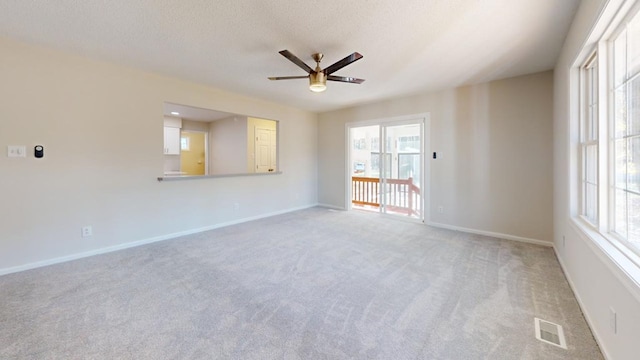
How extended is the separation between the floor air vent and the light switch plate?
493cm

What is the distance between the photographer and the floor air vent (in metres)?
1.57

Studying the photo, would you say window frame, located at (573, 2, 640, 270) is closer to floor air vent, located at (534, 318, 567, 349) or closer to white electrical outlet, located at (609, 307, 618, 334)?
white electrical outlet, located at (609, 307, 618, 334)

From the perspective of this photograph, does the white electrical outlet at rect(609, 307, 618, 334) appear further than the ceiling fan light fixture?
No

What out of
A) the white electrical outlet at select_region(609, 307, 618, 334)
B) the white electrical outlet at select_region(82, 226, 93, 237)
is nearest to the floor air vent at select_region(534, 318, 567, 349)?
the white electrical outlet at select_region(609, 307, 618, 334)

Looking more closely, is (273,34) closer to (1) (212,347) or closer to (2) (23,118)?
(1) (212,347)

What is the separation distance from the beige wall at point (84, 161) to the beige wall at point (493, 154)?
3957 mm

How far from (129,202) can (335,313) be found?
3231mm

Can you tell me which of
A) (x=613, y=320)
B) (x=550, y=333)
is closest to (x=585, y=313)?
(x=550, y=333)

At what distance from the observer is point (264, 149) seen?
714 cm

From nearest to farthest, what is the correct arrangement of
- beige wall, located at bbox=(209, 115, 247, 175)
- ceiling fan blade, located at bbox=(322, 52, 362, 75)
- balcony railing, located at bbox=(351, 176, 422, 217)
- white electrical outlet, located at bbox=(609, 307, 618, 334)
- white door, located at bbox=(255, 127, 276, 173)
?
white electrical outlet, located at bbox=(609, 307, 618, 334) → ceiling fan blade, located at bbox=(322, 52, 362, 75) → balcony railing, located at bbox=(351, 176, 422, 217) → beige wall, located at bbox=(209, 115, 247, 175) → white door, located at bbox=(255, 127, 276, 173)

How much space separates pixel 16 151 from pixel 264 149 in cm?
482

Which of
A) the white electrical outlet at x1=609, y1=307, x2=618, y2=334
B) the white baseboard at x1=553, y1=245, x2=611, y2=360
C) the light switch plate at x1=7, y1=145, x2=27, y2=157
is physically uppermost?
the light switch plate at x1=7, y1=145, x2=27, y2=157

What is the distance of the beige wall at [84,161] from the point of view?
265 centimetres

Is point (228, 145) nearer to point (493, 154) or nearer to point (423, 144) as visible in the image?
point (423, 144)
